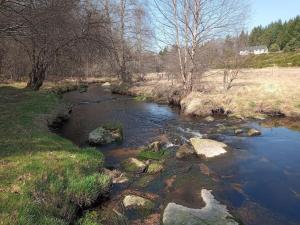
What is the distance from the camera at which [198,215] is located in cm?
728

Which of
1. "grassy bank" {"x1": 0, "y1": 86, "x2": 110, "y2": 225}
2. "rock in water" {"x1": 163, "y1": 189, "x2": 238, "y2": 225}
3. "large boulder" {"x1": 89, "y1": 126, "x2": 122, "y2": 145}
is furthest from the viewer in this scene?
"large boulder" {"x1": 89, "y1": 126, "x2": 122, "y2": 145}

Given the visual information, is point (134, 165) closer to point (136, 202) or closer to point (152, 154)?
point (152, 154)

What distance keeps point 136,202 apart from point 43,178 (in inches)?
94.6

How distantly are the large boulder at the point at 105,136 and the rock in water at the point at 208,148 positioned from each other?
3.50 meters

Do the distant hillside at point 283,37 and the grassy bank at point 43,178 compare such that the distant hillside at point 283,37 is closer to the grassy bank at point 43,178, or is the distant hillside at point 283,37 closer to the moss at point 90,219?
the grassy bank at point 43,178

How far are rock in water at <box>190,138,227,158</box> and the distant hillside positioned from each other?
72.5 metres

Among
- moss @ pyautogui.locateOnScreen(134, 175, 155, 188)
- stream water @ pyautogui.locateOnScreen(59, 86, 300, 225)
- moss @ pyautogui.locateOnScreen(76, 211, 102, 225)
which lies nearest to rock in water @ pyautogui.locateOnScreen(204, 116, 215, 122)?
stream water @ pyautogui.locateOnScreen(59, 86, 300, 225)

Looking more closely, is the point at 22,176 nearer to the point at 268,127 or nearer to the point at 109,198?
the point at 109,198

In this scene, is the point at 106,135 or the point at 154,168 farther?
the point at 106,135

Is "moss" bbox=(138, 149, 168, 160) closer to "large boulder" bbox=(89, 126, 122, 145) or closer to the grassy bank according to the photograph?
"large boulder" bbox=(89, 126, 122, 145)

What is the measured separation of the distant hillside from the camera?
90.9 metres

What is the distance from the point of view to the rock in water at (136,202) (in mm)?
8027

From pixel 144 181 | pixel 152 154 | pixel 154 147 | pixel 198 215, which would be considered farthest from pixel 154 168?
pixel 198 215

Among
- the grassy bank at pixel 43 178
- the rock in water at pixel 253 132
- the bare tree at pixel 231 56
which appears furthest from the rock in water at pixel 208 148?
the bare tree at pixel 231 56
